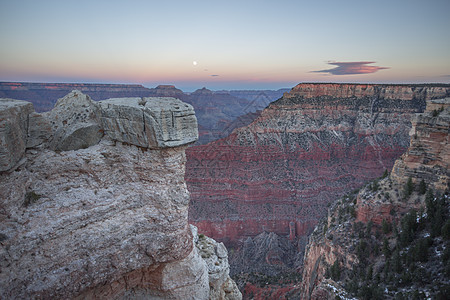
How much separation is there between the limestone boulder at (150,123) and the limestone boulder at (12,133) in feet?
7.08

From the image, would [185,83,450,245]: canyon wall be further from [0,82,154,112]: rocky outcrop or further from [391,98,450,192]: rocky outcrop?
[0,82,154,112]: rocky outcrop

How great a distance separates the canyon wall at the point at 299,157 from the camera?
40.3m

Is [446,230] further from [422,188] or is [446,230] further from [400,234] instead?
[422,188]

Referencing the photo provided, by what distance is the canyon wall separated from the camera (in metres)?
40.3

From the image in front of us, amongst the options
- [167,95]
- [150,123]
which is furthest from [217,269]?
[167,95]

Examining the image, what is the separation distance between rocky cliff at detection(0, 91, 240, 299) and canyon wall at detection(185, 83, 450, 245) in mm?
31029

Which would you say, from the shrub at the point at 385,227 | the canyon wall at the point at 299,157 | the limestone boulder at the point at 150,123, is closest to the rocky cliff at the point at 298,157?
the canyon wall at the point at 299,157

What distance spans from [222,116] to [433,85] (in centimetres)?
8784

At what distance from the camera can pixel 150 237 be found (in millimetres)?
8344

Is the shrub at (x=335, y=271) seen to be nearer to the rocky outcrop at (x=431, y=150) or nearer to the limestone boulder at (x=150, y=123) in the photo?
the rocky outcrop at (x=431, y=150)

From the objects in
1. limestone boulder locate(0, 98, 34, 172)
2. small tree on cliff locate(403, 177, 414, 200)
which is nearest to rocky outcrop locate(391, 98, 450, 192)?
small tree on cliff locate(403, 177, 414, 200)

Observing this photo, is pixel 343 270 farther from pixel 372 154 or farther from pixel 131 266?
pixel 372 154

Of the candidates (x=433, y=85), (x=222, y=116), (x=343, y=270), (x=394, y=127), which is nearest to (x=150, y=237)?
(x=343, y=270)

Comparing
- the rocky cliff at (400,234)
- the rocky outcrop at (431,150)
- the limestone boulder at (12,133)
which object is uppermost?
the limestone boulder at (12,133)
